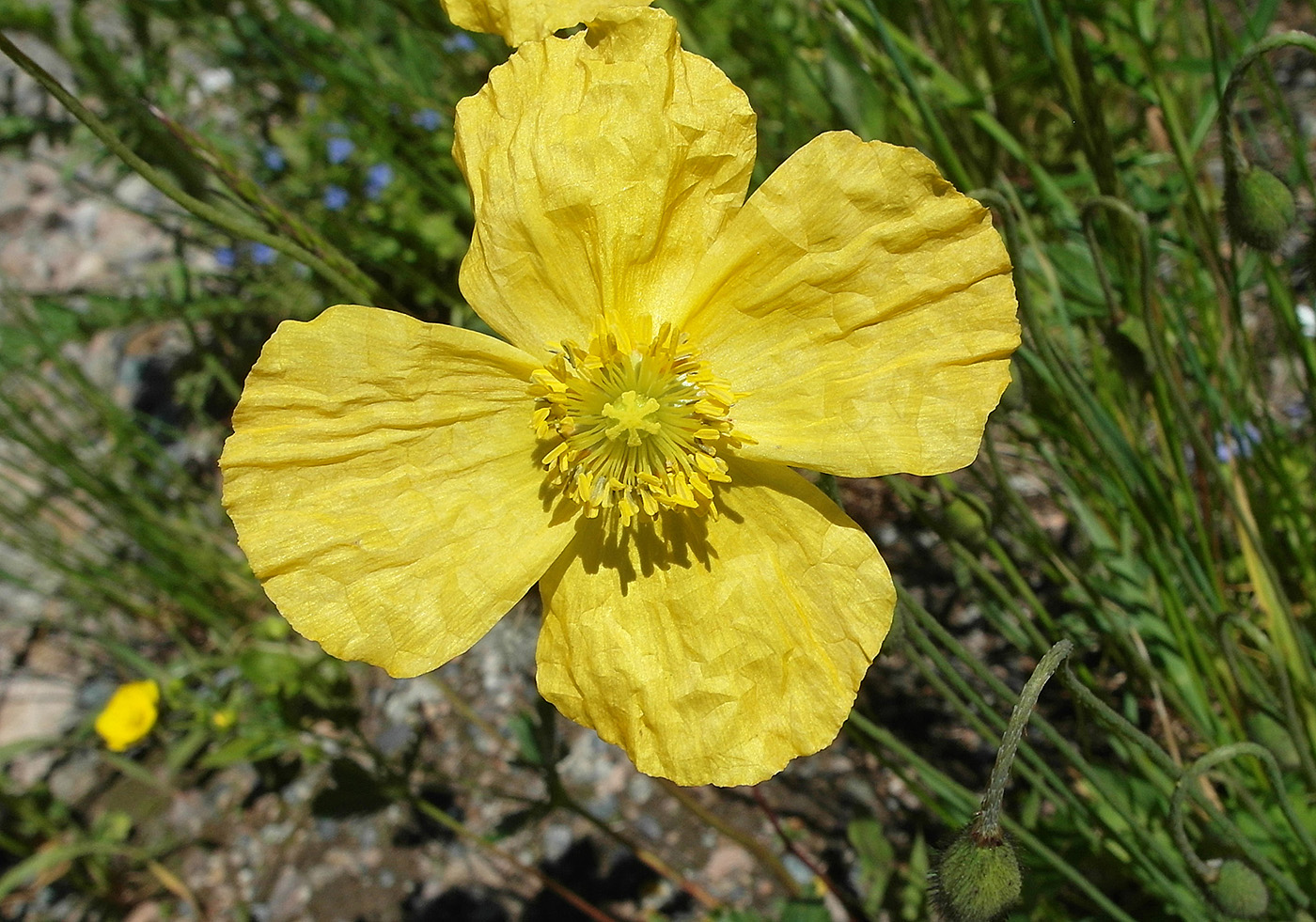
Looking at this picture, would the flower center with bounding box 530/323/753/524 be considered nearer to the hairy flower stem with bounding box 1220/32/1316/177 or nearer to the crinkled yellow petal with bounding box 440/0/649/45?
the crinkled yellow petal with bounding box 440/0/649/45

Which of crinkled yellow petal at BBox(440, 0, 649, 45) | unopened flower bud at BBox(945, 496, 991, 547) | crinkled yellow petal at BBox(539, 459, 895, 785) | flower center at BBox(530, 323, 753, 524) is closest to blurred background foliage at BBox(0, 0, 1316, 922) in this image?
unopened flower bud at BBox(945, 496, 991, 547)

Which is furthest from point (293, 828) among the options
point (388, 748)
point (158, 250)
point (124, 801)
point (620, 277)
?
point (158, 250)

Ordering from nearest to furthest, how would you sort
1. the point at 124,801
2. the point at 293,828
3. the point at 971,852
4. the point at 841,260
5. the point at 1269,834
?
the point at 971,852 → the point at 841,260 → the point at 1269,834 → the point at 293,828 → the point at 124,801

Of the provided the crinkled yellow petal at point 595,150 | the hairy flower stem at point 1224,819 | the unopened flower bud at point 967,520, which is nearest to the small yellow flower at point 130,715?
the crinkled yellow petal at point 595,150

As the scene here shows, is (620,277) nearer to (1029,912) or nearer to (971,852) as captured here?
(971,852)

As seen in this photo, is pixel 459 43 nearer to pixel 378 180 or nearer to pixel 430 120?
pixel 430 120

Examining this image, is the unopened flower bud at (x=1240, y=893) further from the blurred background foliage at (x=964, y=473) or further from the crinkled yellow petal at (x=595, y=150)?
the crinkled yellow petal at (x=595, y=150)
